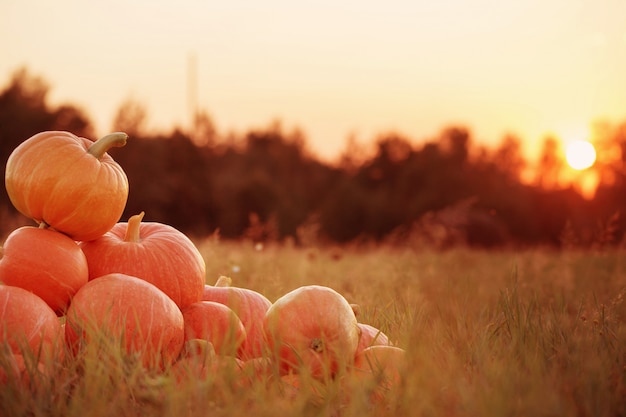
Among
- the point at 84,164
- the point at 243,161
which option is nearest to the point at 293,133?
the point at 243,161

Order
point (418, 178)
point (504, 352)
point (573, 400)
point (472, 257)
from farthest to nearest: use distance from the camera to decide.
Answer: point (418, 178) → point (472, 257) → point (504, 352) → point (573, 400)

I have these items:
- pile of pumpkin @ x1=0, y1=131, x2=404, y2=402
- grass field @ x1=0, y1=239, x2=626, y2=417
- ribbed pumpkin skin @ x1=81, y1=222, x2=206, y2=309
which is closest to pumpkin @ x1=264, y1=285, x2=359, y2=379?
pile of pumpkin @ x1=0, y1=131, x2=404, y2=402

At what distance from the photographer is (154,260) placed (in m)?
2.93

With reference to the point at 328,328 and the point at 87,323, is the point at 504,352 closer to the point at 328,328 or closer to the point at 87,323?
the point at 328,328

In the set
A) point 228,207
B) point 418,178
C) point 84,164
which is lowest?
point 228,207

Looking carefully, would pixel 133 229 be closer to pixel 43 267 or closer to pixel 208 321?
pixel 43 267

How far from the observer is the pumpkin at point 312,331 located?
8.04ft

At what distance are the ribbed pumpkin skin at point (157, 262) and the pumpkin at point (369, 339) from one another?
849 mm

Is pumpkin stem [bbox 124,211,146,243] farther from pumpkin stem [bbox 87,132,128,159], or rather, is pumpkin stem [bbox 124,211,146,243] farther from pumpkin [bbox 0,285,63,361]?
pumpkin [bbox 0,285,63,361]

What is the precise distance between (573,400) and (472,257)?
7122mm

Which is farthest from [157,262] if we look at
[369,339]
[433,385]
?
[433,385]

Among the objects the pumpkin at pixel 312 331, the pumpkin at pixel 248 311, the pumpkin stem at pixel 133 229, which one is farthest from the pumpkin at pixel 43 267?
the pumpkin at pixel 312 331

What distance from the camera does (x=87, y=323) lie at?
2451 mm

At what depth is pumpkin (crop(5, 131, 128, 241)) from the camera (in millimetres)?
2773
